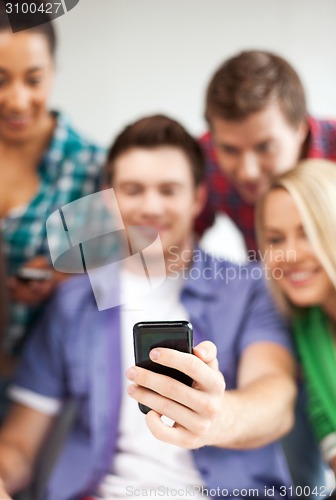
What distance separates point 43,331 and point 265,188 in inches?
13.6

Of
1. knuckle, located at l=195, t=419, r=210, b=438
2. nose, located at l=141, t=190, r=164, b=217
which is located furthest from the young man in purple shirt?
knuckle, located at l=195, t=419, r=210, b=438

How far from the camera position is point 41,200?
0.82 meters

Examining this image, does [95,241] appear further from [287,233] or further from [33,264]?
[287,233]

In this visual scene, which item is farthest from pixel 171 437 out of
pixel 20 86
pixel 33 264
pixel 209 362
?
pixel 20 86

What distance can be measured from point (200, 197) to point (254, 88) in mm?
151

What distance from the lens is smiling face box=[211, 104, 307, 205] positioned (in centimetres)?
76

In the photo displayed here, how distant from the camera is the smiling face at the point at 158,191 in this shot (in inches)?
30.1

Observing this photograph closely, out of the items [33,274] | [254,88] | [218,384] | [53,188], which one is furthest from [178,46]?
[218,384]

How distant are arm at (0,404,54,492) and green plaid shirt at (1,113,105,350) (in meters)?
0.20

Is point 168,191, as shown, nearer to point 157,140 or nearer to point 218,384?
point 157,140

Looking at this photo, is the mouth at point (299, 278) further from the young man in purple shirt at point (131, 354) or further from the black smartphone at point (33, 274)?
the black smartphone at point (33, 274)

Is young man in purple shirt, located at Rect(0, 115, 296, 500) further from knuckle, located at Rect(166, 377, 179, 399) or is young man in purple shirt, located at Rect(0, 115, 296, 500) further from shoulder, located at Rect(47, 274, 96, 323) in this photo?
knuckle, located at Rect(166, 377, 179, 399)

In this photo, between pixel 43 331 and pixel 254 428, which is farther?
pixel 43 331

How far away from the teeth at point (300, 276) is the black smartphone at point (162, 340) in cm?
24
